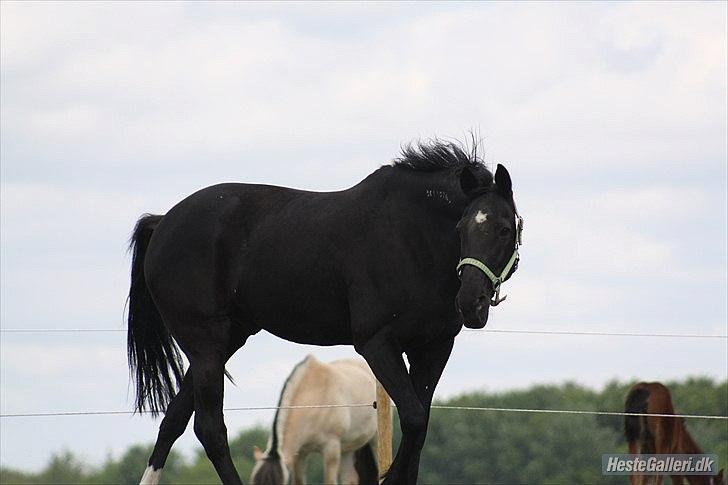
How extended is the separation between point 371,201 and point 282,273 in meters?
Result: 0.53

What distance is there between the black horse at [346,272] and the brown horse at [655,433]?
12.9 feet

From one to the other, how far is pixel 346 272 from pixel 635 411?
4608mm

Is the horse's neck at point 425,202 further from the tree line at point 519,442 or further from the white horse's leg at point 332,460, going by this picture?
the white horse's leg at point 332,460

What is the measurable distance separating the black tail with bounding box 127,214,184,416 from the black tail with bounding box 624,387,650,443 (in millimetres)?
3902

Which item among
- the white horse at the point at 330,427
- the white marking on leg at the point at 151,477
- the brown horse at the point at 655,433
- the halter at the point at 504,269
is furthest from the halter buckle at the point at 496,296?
the white horse at the point at 330,427

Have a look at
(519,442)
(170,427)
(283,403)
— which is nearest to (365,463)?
(283,403)

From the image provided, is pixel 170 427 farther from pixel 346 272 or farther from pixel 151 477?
pixel 346 272

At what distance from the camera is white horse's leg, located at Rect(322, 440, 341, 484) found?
13164 mm

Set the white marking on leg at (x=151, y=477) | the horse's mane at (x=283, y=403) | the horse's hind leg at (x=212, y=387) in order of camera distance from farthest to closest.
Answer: the horse's mane at (x=283, y=403), the white marking on leg at (x=151, y=477), the horse's hind leg at (x=212, y=387)

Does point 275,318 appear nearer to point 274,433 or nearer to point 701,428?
point 701,428

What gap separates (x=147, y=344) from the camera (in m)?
6.96

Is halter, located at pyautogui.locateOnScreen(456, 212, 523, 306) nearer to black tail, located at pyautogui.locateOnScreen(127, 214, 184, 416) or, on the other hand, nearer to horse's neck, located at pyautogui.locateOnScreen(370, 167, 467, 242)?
horse's neck, located at pyautogui.locateOnScreen(370, 167, 467, 242)

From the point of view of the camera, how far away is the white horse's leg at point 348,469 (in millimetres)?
13279

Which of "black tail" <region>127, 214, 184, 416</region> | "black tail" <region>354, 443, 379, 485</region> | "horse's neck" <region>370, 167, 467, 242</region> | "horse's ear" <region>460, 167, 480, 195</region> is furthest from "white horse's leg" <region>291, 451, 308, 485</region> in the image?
"horse's ear" <region>460, 167, 480, 195</region>
